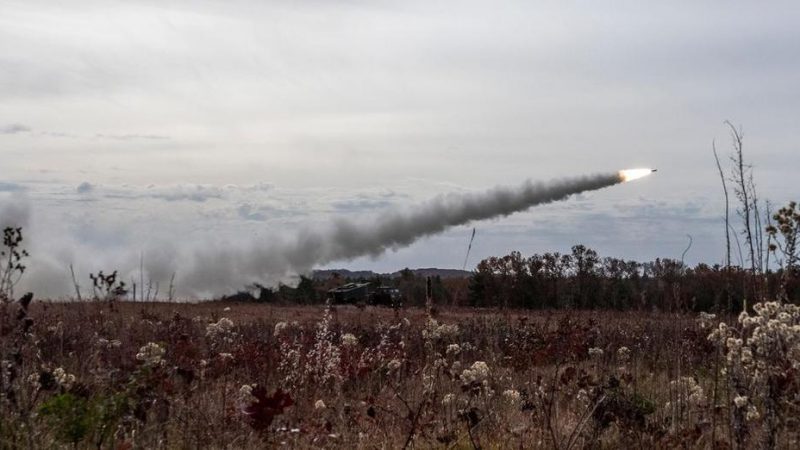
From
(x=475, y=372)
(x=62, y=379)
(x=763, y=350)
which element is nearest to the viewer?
(x=763, y=350)

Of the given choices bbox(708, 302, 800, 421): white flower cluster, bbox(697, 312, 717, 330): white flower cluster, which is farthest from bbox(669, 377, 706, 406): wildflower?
bbox(708, 302, 800, 421): white flower cluster

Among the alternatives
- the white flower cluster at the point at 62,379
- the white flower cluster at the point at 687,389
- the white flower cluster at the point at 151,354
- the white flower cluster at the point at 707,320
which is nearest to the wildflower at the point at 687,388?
the white flower cluster at the point at 687,389

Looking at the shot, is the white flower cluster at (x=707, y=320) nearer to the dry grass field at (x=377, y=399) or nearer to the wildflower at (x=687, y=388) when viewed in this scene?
the dry grass field at (x=377, y=399)

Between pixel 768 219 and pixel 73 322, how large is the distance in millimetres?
12264

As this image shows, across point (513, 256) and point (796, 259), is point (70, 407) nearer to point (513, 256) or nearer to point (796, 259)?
point (796, 259)

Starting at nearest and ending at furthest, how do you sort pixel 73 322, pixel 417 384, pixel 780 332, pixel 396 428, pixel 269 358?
1. pixel 780 332
2. pixel 396 428
3. pixel 417 384
4. pixel 269 358
5. pixel 73 322

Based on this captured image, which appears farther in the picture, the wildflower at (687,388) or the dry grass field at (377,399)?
the wildflower at (687,388)

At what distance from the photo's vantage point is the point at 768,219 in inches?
240

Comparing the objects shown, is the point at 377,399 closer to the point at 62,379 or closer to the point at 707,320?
the point at 707,320

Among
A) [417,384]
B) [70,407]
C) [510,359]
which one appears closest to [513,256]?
[510,359]

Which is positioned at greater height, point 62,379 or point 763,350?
point 763,350

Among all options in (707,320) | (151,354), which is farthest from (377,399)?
(151,354)

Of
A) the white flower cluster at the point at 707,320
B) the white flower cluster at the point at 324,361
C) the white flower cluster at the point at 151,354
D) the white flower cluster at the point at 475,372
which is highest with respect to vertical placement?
the white flower cluster at the point at 151,354

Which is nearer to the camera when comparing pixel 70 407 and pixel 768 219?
pixel 70 407
